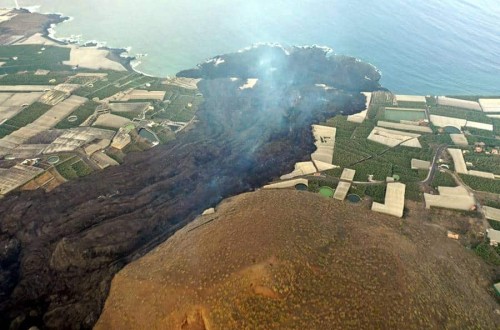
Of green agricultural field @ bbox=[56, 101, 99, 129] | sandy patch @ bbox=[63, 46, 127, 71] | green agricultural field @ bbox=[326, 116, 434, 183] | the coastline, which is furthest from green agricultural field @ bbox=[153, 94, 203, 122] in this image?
green agricultural field @ bbox=[326, 116, 434, 183]

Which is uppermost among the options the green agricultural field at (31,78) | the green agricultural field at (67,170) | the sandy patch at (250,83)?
the sandy patch at (250,83)

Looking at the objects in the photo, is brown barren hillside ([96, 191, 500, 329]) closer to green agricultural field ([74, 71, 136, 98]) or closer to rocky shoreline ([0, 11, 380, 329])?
rocky shoreline ([0, 11, 380, 329])

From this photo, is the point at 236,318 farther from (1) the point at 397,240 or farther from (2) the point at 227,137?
(2) the point at 227,137

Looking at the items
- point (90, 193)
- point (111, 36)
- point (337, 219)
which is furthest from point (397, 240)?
point (111, 36)

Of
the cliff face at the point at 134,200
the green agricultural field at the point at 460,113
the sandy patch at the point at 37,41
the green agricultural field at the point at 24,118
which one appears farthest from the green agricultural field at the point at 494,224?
the sandy patch at the point at 37,41

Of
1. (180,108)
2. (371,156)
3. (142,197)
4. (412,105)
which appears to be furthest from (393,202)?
(180,108)

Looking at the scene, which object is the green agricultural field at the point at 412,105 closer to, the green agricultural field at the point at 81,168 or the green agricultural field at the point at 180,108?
the green agricultural field at the point at 180,108
